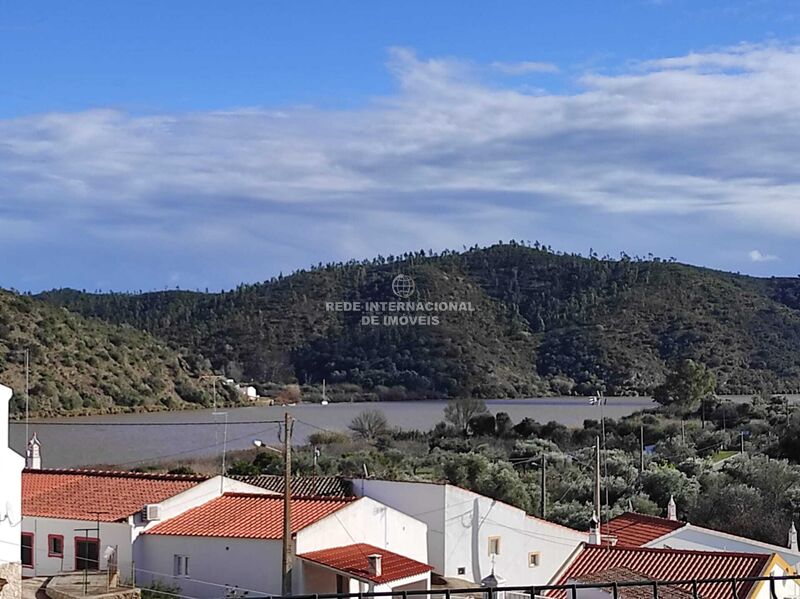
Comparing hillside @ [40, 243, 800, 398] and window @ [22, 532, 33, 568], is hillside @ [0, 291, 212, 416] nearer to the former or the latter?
hillside @ [40, 243, 800, 398]

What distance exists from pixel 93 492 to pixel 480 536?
26.1 feet

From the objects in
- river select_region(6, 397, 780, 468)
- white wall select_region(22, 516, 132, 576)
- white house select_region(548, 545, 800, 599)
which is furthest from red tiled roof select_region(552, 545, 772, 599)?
river select_region(6, 397, 780, 468)

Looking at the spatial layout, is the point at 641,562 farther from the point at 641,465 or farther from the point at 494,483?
the point at 641,465

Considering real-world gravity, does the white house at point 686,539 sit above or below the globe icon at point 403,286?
below

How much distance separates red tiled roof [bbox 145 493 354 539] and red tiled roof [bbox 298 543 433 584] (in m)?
0.65

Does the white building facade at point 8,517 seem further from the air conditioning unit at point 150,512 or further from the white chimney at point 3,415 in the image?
the air conditioning unit at point 150,512

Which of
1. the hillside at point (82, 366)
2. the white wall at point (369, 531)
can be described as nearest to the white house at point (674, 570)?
the white wall at point (369, 531)

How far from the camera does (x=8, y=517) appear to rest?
15719 millimetres

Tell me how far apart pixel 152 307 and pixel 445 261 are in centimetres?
1924

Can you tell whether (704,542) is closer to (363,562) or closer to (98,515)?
(363,562)

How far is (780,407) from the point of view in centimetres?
4991

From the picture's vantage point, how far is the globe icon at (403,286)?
68250mm

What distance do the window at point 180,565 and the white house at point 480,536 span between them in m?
5.57

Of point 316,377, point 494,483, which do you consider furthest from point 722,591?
point 316,377
